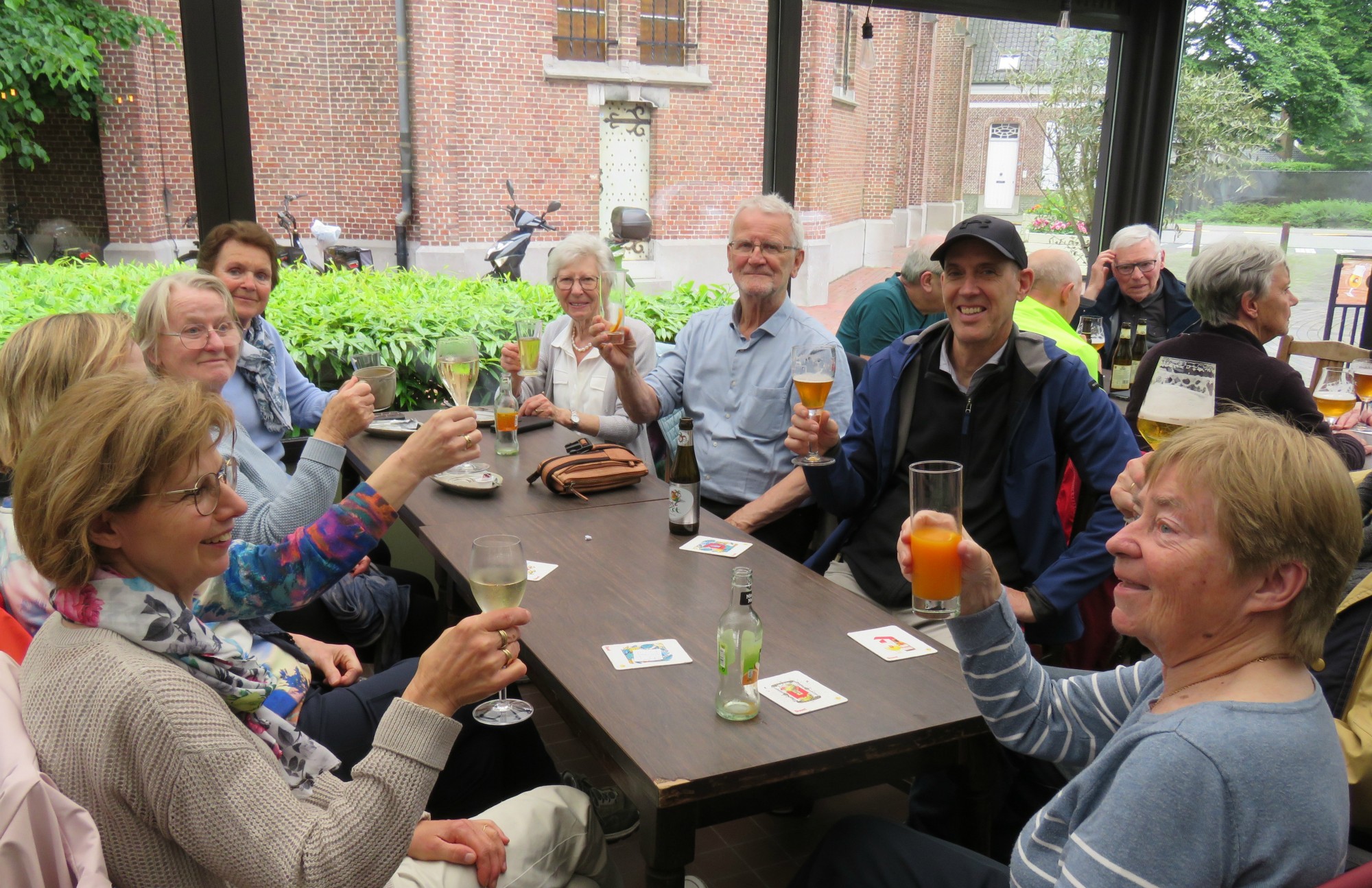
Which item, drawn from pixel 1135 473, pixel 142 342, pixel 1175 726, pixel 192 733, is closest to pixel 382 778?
pixel 192 733

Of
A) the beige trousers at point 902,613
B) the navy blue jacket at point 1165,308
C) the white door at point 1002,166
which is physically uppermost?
the white door at point 1002,166

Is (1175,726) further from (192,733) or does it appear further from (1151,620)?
(192,733)

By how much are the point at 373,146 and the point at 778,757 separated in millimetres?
4460

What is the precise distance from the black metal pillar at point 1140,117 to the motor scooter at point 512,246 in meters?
3.93

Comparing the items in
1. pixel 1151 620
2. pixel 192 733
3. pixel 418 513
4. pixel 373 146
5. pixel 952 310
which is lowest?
pixel 418 513

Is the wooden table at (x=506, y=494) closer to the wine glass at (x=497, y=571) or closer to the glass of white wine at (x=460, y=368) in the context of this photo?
the glass of white wine at (x=460, y=368)

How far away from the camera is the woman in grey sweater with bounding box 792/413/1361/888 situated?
3.62ft

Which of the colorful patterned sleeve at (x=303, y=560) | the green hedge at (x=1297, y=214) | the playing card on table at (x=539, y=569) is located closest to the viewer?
the colorful patterned sleeve at (x=303, y=560)

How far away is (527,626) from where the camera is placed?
6.61 ft

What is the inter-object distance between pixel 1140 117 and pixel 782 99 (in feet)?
9.05

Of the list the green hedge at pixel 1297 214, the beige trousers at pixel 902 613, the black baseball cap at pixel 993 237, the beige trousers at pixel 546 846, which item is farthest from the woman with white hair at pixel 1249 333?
the green hedge at pixel 1297 214

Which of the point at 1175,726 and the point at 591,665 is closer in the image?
the point at 1175,726

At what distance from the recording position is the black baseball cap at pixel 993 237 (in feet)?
8.75

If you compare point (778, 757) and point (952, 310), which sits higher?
point (952, 310)
